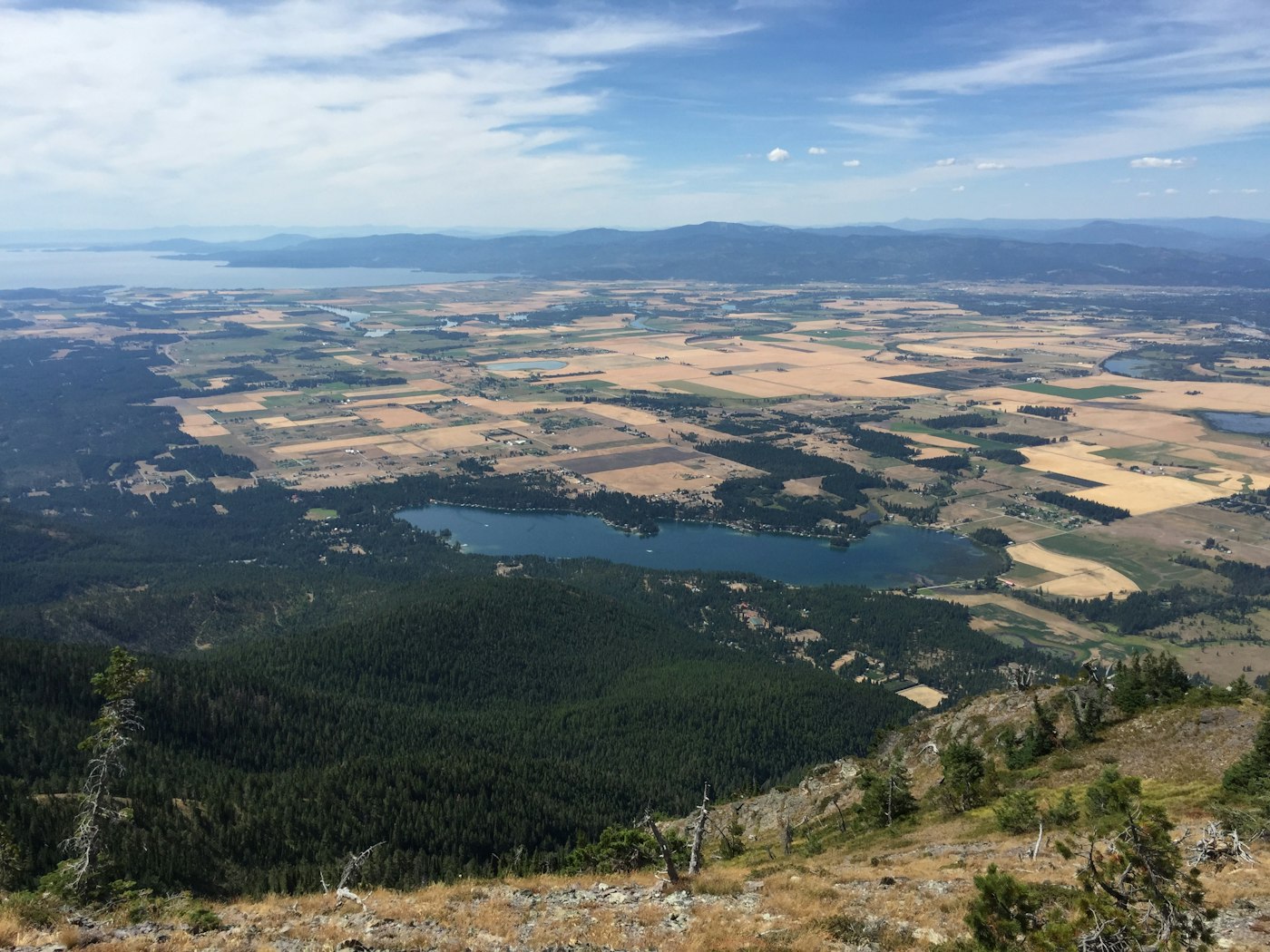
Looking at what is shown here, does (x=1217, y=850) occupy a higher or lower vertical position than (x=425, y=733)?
higher

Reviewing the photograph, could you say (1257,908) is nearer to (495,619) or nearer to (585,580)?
(495,619)

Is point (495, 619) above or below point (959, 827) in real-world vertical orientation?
below

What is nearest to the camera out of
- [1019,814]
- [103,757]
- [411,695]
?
[103,757]

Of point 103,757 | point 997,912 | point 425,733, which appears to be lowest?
point 425,733

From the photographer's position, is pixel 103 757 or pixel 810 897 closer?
pixel 810 897

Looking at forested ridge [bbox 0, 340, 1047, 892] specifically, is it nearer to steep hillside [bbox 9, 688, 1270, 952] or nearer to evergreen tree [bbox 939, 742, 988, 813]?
steep hillside [bbox 9, 688, 1270, 952]

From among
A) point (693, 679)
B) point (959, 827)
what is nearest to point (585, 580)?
point (693, 679)

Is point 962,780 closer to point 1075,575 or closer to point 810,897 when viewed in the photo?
point 810,897

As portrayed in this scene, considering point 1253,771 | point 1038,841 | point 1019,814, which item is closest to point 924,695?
point 1019,814

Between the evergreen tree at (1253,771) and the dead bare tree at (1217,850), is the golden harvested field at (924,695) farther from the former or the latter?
the dead bare tree at (1217,850)

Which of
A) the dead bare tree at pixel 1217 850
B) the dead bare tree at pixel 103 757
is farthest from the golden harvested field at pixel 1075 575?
the dead bare tree at pixel 103 757

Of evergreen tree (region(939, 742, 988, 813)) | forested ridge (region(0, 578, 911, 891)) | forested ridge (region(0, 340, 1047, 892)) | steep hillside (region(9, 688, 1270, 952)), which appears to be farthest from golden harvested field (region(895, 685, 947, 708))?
steep hillside (region(9, 688, 1270, 952))
